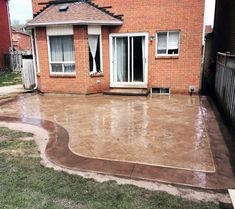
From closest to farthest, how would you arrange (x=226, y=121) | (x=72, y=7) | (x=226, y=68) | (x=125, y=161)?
(x=125, y=161), (x=226, y=121), (x=226, y=68), (x=72, y=7)

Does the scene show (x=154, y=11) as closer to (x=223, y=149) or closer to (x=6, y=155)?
(x=223, y=149)

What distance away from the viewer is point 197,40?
1043cm

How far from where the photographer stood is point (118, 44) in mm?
11453

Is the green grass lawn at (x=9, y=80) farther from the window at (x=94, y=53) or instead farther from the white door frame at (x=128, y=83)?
the white door frame at (x=128, y=83)

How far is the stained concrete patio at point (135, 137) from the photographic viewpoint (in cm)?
431

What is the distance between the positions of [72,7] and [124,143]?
26.6 ft

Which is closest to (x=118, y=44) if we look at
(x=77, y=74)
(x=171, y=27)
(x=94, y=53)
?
(x=94, y=53)

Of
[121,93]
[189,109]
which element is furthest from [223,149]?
[121,93]

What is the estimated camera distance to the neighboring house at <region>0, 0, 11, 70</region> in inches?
894

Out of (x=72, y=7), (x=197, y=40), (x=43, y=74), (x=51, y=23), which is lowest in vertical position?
(x=43, y=74)

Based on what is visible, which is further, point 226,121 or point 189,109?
point 189,109

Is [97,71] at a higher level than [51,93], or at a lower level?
higher

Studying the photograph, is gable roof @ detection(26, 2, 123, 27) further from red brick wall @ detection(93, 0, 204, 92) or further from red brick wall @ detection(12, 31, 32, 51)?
red brick wall @ detection(12, 31, 32, 51)

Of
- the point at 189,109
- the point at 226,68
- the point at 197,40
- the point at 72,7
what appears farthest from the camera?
the point at 72,7
